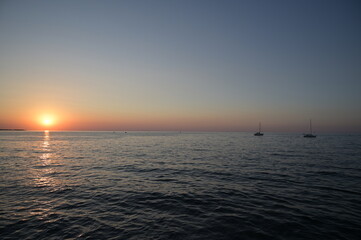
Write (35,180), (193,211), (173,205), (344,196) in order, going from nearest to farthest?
(193,211), (173,205), (344,196), (35,180)

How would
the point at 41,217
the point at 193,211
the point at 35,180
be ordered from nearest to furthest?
the point at 41,217, the point at 193,211, the point at 35,180

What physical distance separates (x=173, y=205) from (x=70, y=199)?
7.05 m

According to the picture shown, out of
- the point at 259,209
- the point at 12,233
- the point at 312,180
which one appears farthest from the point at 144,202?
the point at 312,180

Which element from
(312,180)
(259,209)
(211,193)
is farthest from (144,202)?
(312,180)

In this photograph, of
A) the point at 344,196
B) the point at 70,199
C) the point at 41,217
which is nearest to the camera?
the point at 41,217

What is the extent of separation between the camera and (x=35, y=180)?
1722 cm

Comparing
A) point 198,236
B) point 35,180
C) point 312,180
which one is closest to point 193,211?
point 198,236

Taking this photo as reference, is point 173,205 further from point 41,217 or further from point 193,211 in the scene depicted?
point 41,217

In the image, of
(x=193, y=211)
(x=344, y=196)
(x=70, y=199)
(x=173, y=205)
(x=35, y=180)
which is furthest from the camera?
(x=35, y=180)

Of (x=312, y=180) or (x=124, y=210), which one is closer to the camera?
(x=124, y=210)

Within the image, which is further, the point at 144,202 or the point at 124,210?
the point at 144,202

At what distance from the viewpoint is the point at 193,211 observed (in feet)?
34.1

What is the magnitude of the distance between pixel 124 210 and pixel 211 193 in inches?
252

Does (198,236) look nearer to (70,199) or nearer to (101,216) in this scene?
(101,216)
